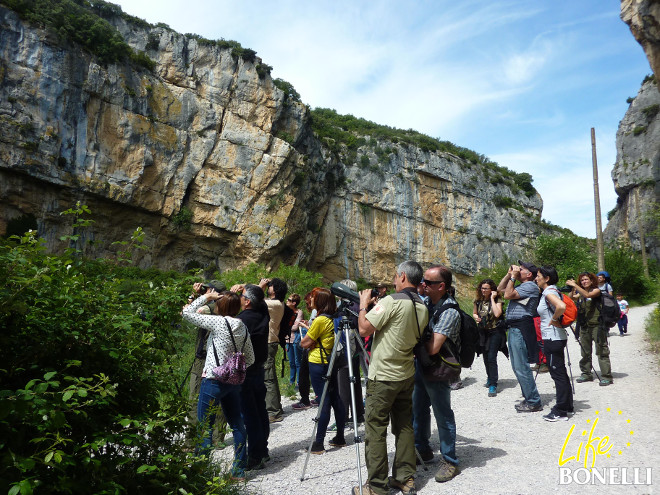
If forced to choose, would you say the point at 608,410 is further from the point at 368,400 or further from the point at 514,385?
the point at 368,400

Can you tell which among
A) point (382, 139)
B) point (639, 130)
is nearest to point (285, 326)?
point (382, 139)

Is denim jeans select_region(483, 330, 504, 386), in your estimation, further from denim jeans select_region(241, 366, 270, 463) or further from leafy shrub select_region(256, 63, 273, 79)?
leafy shrub select_region(256, 63, 273, 79)

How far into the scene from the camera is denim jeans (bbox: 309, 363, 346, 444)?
5262mm

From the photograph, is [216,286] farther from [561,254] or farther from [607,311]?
[561,254]

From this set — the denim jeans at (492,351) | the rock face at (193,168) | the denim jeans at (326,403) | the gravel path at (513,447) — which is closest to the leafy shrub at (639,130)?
the rock face at (193,168)

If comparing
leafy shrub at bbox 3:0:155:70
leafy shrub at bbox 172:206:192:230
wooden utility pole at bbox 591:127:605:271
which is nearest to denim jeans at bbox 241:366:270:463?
wooden utility pole at bbox 591:127:605:271

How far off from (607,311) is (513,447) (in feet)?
13.2

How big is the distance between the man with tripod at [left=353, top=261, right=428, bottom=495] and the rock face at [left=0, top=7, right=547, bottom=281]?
62.9ft

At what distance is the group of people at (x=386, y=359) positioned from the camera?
4.02 m

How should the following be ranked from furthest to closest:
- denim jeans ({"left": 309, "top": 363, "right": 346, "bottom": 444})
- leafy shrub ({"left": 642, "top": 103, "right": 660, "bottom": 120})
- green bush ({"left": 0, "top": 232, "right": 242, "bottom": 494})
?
leafy shrub ({"left": 642, "top": 103, "right": 660, "bottom": 120}), denim jeans ({"left": 309, "top": 363, "right": 346, "bottom": 444}), green bush ({"left": 0, "top": 232, "right": 242, "bottom": 494})

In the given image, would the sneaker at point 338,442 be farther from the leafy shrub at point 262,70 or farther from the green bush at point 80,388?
the leafy shrub at point 262,70

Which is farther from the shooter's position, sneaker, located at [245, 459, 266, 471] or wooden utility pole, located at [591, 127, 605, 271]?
wooden utility pole, located at [591, 127, 605, 271]

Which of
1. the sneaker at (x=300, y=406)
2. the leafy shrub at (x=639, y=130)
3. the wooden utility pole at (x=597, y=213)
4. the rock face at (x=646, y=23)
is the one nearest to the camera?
the sneaker at (x=300, y=406)

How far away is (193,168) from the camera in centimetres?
3275
